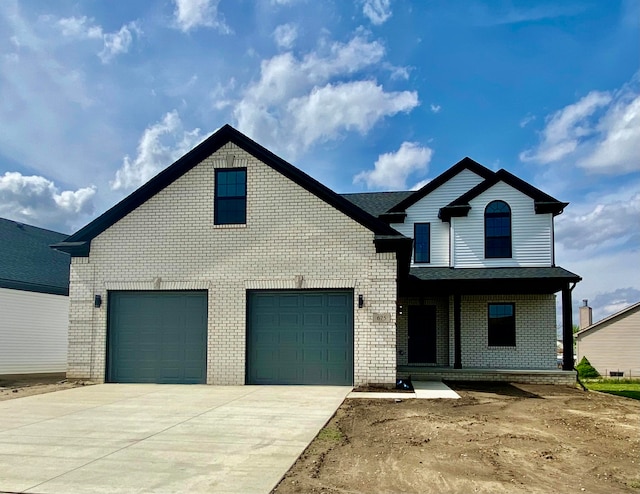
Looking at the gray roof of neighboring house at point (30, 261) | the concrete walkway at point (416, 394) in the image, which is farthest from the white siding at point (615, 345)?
the gray roof of neighboring house at point (30, 261)

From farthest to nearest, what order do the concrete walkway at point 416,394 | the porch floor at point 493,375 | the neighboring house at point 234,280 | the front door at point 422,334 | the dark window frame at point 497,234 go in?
the front door at point 422,334 < the dark window frame at point 497,234 < the porch floor at point 493,375 < the neighboring house at point 234,280 < the concrete walkway at point 416,394

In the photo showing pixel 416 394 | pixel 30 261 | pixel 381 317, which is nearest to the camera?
pixel 416 394

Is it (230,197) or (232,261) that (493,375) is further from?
(230,197)

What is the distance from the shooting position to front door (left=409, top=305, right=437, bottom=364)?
2016cm

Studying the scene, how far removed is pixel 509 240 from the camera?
1938 centimetres

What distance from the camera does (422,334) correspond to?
66.6ft

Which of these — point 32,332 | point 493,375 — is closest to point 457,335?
point 493,375

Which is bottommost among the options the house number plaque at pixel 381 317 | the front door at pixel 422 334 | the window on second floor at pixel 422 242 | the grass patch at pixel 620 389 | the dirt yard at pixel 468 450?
the grass patch at pixel 620 389

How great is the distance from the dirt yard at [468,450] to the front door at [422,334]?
27.0 ft

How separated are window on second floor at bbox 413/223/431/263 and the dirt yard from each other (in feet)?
29.0

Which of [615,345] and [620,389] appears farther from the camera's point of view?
[615,345]

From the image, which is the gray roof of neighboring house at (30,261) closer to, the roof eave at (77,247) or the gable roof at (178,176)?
the roof eave at (77,247)

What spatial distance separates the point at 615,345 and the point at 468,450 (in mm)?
31344

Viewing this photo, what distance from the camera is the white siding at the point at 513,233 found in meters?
19.1
